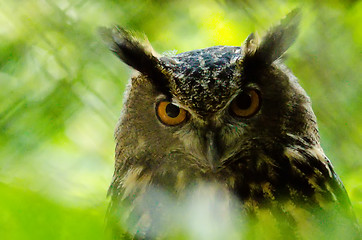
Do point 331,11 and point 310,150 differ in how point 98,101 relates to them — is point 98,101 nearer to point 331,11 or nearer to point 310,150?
point 310,150

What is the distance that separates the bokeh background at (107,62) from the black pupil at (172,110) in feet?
0.86

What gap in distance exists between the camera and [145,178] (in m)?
1.35

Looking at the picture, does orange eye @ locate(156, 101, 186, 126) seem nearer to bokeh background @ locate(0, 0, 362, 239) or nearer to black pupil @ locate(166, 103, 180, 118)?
black pupil @ locate(166, 103, 180, 118)

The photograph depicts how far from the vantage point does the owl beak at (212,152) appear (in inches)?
45.5

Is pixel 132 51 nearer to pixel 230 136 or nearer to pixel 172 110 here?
pixel 172 110

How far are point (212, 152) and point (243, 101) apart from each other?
7.6 inches

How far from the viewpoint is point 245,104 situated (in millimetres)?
1237

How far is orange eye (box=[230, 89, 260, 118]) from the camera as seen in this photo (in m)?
1.23

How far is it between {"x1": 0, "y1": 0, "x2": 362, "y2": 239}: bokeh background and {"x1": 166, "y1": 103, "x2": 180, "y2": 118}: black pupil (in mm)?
261

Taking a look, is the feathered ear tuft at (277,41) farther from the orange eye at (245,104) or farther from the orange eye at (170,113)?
the orange eye at (170,113)

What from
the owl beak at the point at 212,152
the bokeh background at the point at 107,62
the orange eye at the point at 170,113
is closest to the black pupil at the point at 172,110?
the orange eye at the point at 170,113

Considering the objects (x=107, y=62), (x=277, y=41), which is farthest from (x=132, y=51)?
(x=277, y=41)

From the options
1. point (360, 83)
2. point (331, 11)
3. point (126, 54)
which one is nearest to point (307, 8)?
point (331, 11)

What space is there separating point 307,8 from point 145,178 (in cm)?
89
